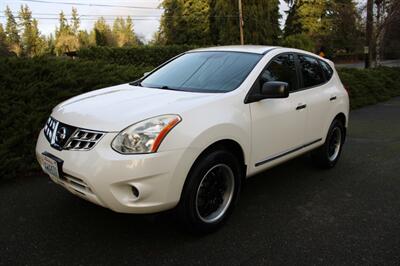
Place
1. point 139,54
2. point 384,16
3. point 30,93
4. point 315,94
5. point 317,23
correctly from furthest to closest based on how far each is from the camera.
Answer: point 317,23 → point 139,54 → point 384,16 → point 30,93 → point 315,94

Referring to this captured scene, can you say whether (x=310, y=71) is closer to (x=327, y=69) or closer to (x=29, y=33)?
(x=327, y=69)

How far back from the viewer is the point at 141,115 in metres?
2.84

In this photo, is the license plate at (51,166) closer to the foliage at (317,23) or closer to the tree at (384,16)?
the tree at (384,16)

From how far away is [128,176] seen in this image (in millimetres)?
2641

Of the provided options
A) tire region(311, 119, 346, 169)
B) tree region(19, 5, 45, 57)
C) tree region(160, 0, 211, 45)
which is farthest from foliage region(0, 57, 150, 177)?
tree region(19, 5, 45, 57)

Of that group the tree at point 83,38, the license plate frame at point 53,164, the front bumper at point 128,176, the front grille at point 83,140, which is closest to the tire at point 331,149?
the front bumper at point 128,176

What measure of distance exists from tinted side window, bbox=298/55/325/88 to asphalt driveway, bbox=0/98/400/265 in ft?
4.01

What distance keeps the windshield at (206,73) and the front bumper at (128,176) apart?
1.03m

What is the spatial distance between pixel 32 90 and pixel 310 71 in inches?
149

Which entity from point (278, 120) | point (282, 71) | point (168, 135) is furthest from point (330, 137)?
point (168, 135)

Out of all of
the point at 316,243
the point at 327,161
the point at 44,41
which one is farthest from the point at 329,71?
the point at 44,41

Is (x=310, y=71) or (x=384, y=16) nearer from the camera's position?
(x=310, y=71)

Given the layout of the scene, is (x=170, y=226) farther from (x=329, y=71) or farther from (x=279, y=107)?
(x=329, y=71)

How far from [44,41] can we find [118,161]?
78.3 metres
